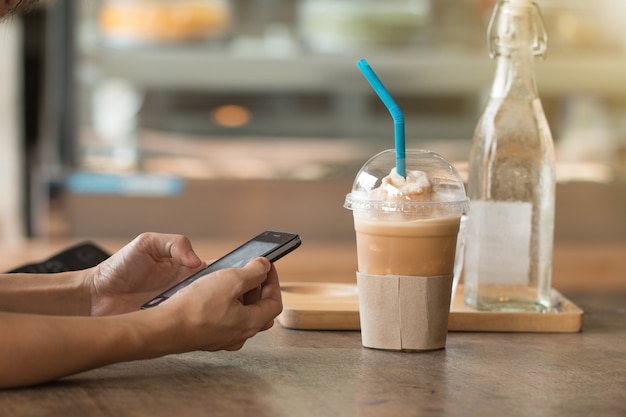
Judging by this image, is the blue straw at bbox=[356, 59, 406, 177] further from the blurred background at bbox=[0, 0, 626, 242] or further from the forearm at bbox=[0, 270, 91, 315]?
the blurred background at bbox=[0, 0, 626, 242]

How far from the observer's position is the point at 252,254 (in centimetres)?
110

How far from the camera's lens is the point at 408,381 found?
1.01 metres

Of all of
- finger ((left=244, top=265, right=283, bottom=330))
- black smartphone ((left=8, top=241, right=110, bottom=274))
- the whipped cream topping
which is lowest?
→ black smartphone ((left=8, top=241, right=110, bottom=274))

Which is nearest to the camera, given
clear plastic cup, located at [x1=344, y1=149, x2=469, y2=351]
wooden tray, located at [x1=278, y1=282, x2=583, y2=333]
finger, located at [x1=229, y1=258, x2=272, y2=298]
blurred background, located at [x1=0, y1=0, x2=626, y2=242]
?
finger, located at [x1=229, y1=258, x2=272, y2=298]

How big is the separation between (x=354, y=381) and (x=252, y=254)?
189 mm

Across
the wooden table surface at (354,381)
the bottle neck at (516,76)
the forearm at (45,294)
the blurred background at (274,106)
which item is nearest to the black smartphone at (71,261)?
the forearm at (45,294)

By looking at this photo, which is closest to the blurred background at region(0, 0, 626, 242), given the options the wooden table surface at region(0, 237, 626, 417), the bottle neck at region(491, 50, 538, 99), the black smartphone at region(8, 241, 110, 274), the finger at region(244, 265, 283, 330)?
the black smartphone at region(8, 241, 110, 274)

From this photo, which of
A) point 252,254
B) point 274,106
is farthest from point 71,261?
point 274,106

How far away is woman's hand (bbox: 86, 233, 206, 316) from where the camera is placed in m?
1.14

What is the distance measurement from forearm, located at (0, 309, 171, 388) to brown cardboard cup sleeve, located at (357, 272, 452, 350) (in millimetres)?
265

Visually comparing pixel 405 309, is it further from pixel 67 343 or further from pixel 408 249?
pixel 67 343

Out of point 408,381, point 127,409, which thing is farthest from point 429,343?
point 127,409

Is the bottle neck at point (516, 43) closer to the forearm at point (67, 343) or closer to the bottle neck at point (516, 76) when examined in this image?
the bottle neck at point (516, 76)

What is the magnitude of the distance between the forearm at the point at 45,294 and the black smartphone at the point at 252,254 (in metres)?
0.13
